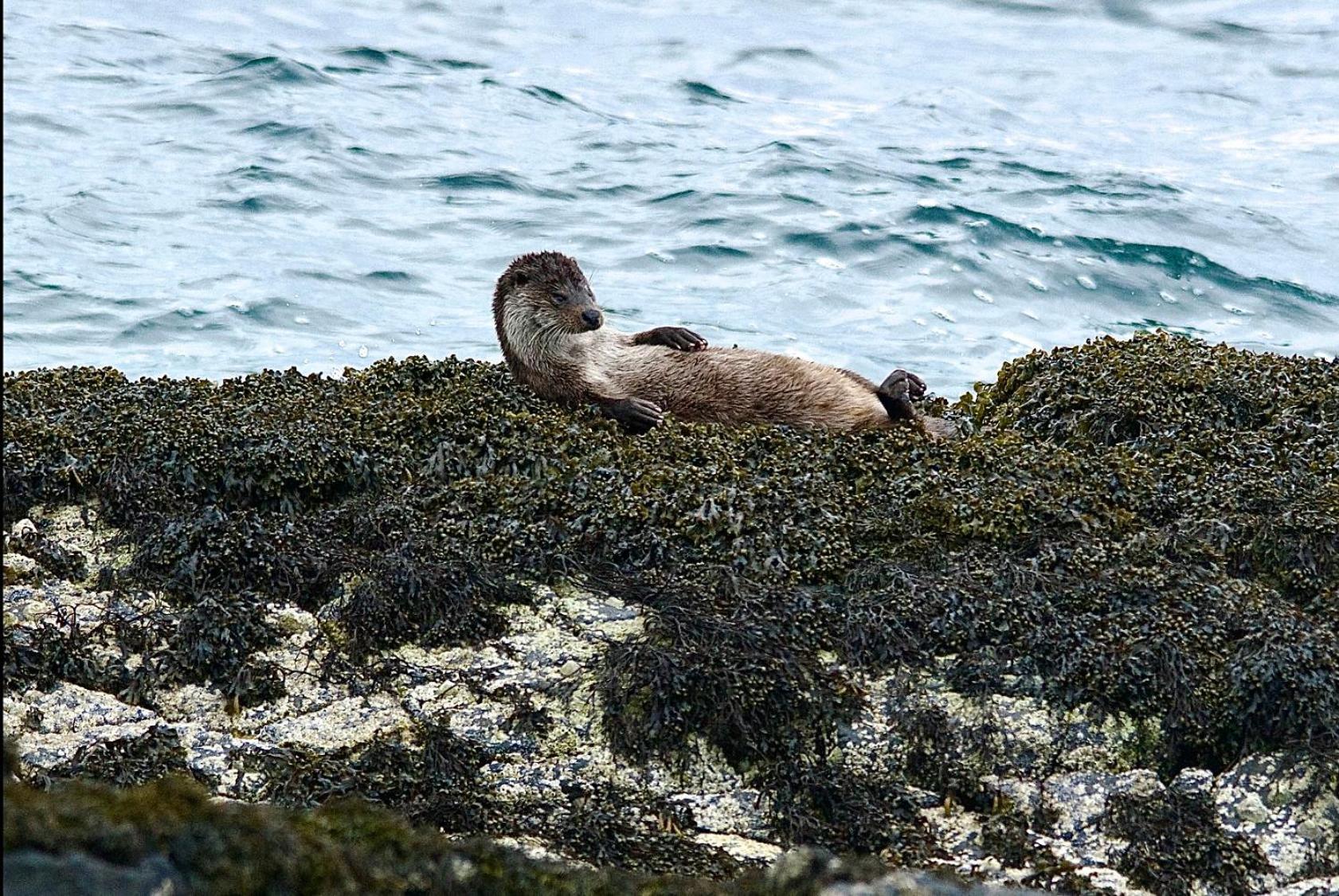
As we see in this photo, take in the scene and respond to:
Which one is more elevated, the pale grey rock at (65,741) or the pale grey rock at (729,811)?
the pale grey rock at (729,811)

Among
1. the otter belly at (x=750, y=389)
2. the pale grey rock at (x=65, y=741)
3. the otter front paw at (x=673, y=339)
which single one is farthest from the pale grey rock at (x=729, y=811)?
the otter front paw at (x=673, y=339)

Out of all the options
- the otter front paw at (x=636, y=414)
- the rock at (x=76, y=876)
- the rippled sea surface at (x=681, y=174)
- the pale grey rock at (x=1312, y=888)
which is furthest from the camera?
the rippled sea surface at (x=681, y=174)

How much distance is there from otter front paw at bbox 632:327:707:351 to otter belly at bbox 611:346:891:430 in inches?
4.6

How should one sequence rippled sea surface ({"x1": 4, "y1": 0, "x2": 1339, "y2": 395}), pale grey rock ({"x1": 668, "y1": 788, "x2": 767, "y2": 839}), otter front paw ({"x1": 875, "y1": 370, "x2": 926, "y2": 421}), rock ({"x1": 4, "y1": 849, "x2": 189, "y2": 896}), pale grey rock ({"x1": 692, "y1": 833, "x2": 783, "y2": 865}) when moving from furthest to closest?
rippled sea surface ({"x1": 4, "y1": 0, "x2": 1339, "y2": 395}) < otter front paw ({"x1": 875, "y1": 370, "x2": 926, "y2": 421}) < pale grey rock ({"x1": 668, "y1": 788, "x2": 767, "y2": 839}) < pale grey rock ({"x1": 692, "y1": 833, "x2": 783, "y2": 865}) < rock ({"x1": 4, "y1": 849, "x2": 189, "y2": 896})

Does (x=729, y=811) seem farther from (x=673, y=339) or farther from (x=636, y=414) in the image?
(x=673, y=339)

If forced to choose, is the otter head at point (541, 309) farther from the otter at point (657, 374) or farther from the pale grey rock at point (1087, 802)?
the pale grey rock at point (1087, 802)

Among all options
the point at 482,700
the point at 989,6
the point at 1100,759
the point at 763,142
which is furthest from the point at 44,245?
the point at 989,6

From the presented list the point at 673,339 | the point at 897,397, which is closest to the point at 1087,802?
the point at 897,397

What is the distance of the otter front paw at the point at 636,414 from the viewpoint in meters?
6.93

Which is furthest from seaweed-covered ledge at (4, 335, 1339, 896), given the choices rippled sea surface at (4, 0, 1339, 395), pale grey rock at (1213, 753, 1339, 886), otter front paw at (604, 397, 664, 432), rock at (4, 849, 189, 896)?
rippled sea surface at (4, 0, 1339, 395)

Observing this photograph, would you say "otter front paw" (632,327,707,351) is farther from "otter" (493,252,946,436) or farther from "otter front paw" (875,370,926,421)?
"otter front paw" (875,370,926,421)

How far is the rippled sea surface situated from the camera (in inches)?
641

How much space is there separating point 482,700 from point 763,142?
17812mm

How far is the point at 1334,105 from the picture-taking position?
954 inches
